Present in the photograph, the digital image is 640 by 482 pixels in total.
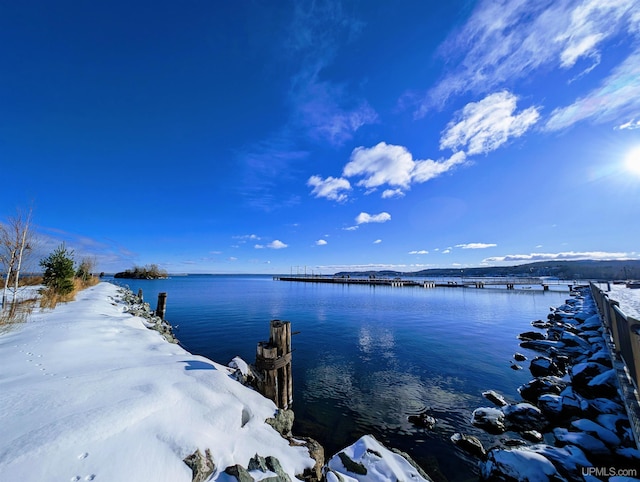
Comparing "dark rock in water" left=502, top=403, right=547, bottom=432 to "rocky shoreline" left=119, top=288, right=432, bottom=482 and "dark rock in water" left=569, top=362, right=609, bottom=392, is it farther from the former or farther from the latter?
"rocky shoreline" left=119, top=288, right=432, bottom=482

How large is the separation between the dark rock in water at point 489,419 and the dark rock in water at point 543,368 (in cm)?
507

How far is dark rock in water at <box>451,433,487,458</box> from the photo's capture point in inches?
242

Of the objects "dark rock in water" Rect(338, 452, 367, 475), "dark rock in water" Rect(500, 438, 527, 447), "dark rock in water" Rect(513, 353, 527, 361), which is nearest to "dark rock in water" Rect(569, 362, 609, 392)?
"dark rock in water" Rect(513, 353, 527, 361)

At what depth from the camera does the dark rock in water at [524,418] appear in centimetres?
705

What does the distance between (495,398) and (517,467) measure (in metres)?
4.19

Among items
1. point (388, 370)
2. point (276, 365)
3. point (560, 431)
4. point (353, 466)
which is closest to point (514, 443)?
point (560, 431)

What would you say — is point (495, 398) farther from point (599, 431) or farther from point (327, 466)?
point (327, 466)

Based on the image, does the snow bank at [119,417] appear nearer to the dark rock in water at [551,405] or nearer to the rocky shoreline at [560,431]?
the rocky shoreline at [560,431]

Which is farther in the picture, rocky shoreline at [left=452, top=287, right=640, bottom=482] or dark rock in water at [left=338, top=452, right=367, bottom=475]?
rocky shoreline at [left=452, top=287, right=640, bottom=482]

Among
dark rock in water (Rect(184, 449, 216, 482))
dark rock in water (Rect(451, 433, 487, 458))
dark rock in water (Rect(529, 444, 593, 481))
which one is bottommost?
dark rock in water (Rect(451, 433, 487, 458))

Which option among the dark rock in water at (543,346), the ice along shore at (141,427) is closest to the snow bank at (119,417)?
the ice along shore at (141,427)

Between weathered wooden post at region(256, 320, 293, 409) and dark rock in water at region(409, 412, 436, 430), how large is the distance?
143 inches

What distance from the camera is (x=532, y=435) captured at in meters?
6.62

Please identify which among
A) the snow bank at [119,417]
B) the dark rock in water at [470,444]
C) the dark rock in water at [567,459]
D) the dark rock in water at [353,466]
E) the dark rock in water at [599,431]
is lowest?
the dark rock in water at [470,444]
